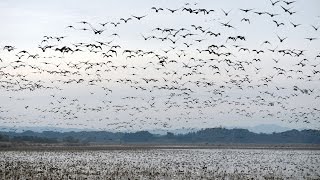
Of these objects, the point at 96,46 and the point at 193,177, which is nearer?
the point at 96,46

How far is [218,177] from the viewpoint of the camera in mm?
36344

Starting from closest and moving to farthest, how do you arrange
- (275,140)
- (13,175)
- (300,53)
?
(300,53)
(13,175)
(275,140)

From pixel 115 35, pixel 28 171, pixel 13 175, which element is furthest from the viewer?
pixel 28 171

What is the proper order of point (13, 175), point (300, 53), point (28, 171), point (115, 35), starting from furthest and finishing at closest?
point (28, 171)
point (13, 175)
point (300, 53)
point (115, 35)

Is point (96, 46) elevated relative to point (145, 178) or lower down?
elevated

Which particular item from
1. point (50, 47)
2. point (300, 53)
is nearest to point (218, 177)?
point (300, 53)

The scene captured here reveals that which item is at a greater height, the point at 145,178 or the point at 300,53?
the point at 300,53

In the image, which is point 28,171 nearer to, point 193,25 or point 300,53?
point 193,25

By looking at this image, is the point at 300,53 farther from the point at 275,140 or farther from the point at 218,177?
the point at 275,140

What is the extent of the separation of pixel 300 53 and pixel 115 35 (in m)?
12.2

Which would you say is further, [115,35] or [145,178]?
[145,178]

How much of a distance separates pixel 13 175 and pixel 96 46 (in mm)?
13697

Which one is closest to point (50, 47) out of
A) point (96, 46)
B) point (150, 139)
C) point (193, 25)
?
point (96, 46)

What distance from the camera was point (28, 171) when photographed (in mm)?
38094
